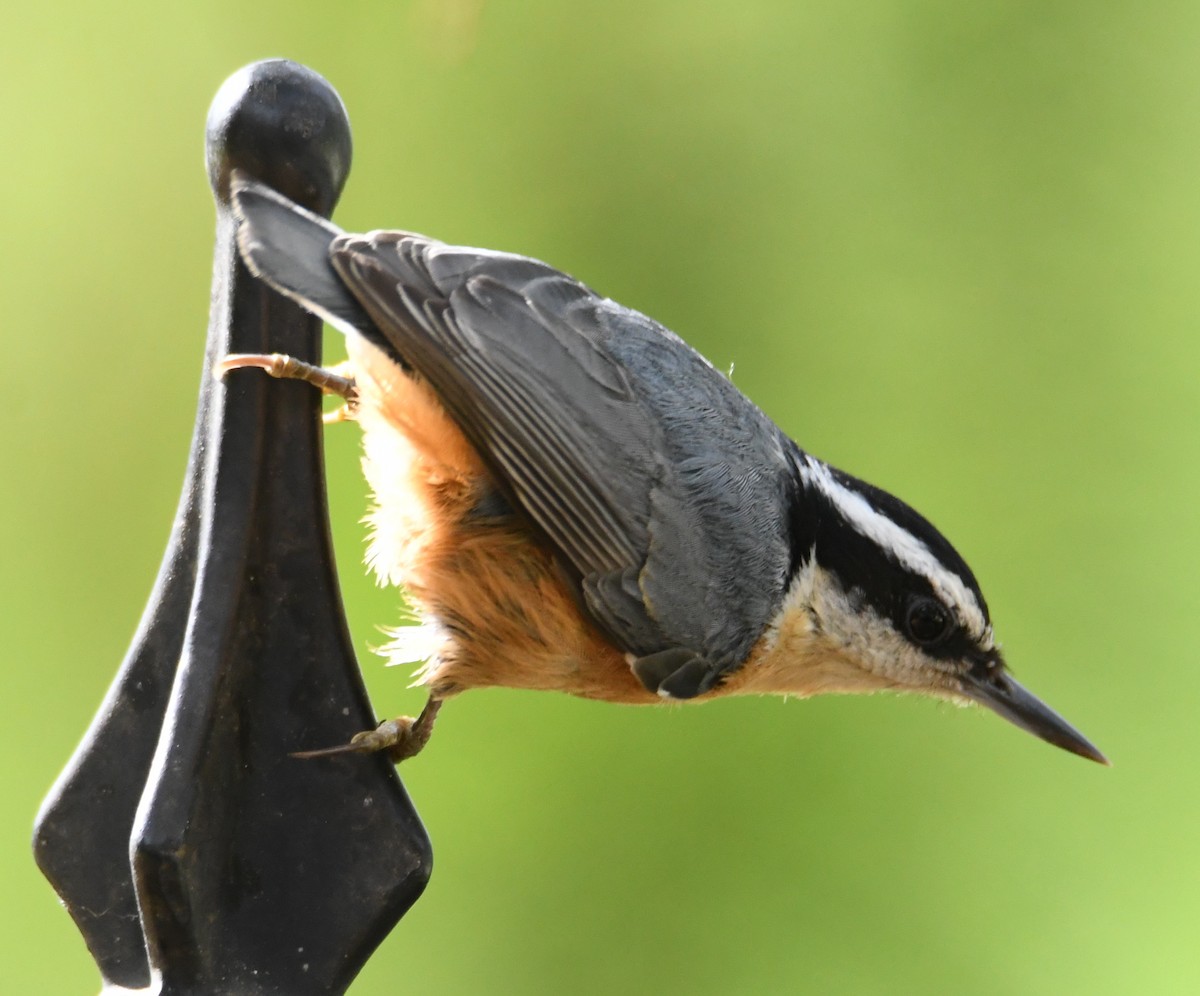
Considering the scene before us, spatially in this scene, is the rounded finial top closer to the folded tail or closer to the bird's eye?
the folded tail

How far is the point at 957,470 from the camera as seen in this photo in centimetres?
317

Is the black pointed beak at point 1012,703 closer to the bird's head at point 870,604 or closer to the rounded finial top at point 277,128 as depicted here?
the bird's head at point 870,604

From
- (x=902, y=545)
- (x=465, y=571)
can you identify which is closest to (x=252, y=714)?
(x=465, y=571)

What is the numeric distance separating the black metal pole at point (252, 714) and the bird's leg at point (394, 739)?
1 centimetres

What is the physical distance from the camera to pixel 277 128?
1451 millimetres

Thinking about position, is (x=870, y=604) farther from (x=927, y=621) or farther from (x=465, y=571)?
(x=465, y=571)

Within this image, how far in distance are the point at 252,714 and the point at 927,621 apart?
1269mm

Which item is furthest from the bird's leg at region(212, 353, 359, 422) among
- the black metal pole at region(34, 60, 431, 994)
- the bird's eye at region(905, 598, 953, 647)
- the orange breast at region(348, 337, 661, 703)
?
the bird's eye at region(905, 598, 953, 647)

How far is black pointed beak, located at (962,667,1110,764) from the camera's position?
2.41 metres

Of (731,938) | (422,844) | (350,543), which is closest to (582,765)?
(731,938)

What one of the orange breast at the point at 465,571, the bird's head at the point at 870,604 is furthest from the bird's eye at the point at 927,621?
the orange breast at the point at 465,571

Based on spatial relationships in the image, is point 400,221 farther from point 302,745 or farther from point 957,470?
point 302,745

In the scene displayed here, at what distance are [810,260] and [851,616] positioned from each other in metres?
1.02

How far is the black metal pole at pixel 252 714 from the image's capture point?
136 centimetres
